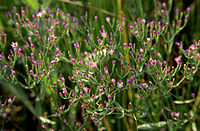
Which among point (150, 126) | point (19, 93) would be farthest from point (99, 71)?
point (19, 93)

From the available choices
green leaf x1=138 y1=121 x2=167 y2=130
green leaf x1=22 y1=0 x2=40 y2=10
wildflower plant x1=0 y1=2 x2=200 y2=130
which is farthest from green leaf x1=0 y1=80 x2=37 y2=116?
green leaf x1=138 y1=121 x2=167 y2=130

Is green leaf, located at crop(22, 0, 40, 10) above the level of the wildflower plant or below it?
above

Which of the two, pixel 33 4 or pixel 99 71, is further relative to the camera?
pixel 33 4

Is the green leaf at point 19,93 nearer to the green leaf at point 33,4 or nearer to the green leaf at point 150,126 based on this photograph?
the green leaf at point 33,4

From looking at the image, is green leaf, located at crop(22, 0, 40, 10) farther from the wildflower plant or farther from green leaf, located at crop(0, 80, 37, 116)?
green leaf, located at crop(0, 80, 37, 116)

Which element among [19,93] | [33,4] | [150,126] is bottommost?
[150,126]

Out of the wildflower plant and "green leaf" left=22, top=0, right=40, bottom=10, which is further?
"green leaf" left=22, top=0, right=40, bottom=10

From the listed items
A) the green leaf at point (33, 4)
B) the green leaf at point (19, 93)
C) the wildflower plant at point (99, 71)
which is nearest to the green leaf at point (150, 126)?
the wildflower plant at point (99, 71)

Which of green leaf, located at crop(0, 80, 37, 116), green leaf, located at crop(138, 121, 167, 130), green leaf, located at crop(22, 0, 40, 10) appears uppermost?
green leaf, located at crop(22, 0, 40, 10)

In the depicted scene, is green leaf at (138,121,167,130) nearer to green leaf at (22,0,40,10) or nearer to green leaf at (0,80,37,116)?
green leaf at (0,80,37,116)

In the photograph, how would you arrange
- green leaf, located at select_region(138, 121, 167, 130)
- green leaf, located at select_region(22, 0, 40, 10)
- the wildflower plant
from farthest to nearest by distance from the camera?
green leaf, located at select_region(22, 0, 40, 10)
green leaf, located at select_region(138, 121, 167, 130)
the wildflower plant

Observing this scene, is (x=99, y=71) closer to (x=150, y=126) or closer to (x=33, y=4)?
(x=150, y=126)

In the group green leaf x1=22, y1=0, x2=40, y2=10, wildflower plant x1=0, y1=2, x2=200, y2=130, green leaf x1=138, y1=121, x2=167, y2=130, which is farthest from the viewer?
green leaf x1=22, y1=0, x2=40, y2=10
